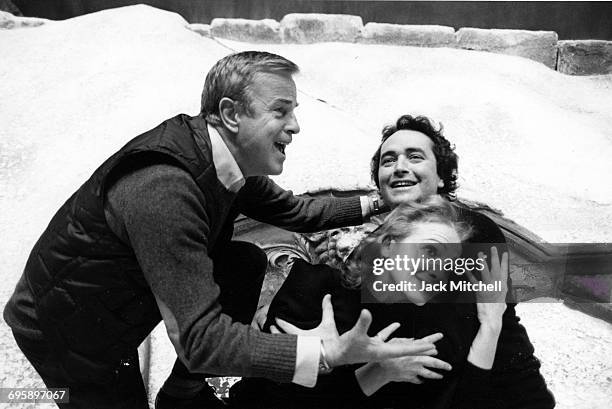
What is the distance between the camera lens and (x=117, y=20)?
6.66ft

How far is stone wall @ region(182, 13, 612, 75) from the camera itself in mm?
2469

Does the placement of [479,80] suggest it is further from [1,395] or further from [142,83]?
[1,395]

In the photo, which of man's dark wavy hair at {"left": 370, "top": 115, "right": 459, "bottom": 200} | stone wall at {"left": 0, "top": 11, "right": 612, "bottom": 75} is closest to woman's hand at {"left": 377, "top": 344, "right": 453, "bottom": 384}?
man's dark wavy hair at {"left": 370, "top": 115, "right": 459, "bottom": 200}

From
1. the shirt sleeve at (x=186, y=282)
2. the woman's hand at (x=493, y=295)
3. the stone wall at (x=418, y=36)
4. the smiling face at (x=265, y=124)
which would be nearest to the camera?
the shirt sleeve at (x=186, y=282)

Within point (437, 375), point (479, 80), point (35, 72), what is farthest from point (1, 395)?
point (479, 80)

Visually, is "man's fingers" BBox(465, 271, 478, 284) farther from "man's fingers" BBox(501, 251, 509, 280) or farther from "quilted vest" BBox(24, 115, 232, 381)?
"quilted vest" BBox(24, 115, 232, 381)

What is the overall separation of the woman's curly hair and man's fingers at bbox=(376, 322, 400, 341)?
100 mm

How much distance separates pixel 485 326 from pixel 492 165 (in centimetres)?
65

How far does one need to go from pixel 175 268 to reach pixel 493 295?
1.68 ft

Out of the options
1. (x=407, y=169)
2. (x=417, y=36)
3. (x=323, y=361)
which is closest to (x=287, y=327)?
(x=323, y=361)

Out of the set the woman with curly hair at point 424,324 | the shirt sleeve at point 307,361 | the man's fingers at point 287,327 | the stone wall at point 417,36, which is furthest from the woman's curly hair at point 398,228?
the stone wall at point 417,36

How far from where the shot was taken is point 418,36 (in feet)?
8.33

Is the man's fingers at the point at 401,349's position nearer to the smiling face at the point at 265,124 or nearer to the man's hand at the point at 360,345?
the man's hand at the point at 360,345

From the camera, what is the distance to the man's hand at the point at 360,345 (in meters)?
0.69
